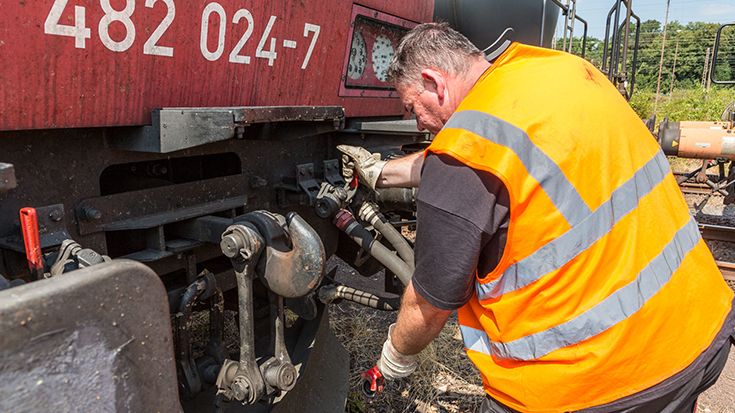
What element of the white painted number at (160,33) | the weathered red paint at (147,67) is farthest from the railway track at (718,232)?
the white painted number at (160,33)

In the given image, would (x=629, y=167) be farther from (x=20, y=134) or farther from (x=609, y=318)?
(x=20, y=134)

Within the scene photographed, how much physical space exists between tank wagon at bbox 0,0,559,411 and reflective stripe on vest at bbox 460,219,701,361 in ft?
2.18

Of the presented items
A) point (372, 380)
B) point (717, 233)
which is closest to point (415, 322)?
point (372, 380)

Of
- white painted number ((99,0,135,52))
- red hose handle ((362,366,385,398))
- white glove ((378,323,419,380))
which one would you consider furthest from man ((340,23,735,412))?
white painted number ((99,0,135,52))

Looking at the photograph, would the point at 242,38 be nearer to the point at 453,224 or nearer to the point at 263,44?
the point at 263,44

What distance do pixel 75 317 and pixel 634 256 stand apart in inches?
51.7

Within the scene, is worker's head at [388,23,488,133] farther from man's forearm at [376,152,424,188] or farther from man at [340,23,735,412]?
man's forearm at [376,152,424,188]

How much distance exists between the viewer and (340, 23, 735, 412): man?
1443 millimetres

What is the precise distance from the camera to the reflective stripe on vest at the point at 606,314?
4.97ft

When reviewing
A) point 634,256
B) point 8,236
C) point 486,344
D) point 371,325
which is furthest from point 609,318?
point 371,325

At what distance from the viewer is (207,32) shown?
179 cm

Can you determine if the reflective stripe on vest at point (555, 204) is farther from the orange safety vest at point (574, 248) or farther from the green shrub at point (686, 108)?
the green shrub at point (686, 108)

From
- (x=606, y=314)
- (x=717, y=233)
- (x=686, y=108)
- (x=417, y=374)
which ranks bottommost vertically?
(x=417, y=374)

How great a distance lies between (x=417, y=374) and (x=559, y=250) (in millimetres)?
2139
